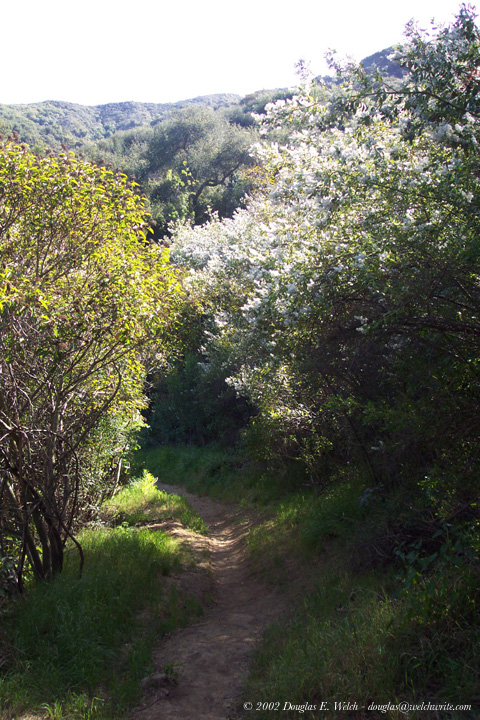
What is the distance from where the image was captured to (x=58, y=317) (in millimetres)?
5465

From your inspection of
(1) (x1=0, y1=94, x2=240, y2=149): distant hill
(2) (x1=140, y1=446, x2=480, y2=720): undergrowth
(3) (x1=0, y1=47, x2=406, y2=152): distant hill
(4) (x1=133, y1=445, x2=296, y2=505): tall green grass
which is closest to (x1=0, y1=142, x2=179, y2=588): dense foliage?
(2) (x1=140, y1=446, x2=480, y2=720): undergrowth

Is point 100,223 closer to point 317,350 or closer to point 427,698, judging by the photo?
point 317,350

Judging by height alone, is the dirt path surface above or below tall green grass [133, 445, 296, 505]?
above

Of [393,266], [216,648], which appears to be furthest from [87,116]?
[216,648]

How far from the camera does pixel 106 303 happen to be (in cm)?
600

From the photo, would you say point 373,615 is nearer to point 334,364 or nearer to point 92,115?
point 334,364

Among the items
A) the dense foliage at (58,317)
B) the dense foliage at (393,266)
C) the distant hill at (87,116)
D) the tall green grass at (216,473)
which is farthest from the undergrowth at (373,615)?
the distant hill at (87,116)

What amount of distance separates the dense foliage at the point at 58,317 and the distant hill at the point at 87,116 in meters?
64.9

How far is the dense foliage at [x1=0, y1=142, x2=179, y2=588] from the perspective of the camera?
19.0 feet

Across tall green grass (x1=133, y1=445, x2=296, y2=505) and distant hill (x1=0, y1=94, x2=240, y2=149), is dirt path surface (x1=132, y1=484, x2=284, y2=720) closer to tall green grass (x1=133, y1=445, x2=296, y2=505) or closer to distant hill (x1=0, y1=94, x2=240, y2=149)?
tall green grass (x1=133, y1=445, x2=296, y2=505)

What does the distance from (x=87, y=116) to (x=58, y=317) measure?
112 metres

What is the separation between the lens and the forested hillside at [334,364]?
4.23 metres

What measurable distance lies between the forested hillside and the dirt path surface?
0.28m

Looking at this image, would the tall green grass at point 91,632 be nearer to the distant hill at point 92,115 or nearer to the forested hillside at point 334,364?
the forested hillside at point 334,364
